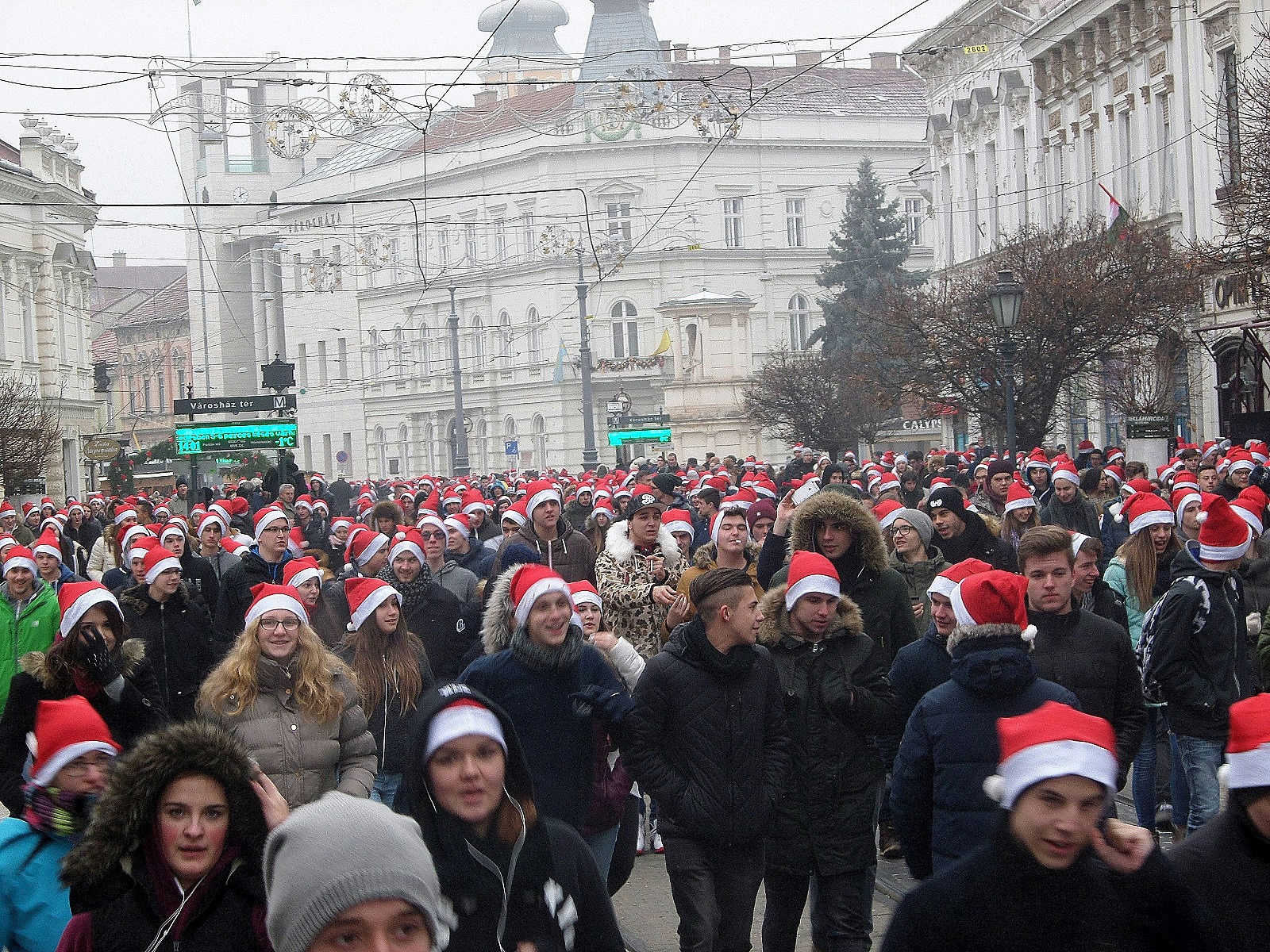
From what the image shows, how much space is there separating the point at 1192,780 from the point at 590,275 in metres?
65.5

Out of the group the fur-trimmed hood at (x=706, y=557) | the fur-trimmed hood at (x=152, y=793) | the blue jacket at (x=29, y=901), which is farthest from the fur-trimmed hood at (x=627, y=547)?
the fur-trimmed hood at (x=152, y=793)

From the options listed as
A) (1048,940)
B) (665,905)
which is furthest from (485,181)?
(1048,940)

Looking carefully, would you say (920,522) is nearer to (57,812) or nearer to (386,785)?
(386,785)

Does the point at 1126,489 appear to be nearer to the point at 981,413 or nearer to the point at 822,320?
the point at 981,413

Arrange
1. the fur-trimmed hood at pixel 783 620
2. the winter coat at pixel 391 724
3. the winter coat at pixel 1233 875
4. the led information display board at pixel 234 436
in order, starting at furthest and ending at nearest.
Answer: the led information display board at pixel 234 436 → the winter coat at pixel 391 724 → the fur-trimmed hood at pixel 783 620 → the winter coat at pixel 1233 875

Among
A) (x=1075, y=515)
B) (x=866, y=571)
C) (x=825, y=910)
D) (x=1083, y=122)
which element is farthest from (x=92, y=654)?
Answer: (x=1083, y=122)

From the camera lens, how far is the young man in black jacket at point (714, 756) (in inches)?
247

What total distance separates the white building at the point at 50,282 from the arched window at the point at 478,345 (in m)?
20.9

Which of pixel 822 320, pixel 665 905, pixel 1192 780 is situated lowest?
pixel 665 905

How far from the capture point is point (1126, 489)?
1342 centimetres

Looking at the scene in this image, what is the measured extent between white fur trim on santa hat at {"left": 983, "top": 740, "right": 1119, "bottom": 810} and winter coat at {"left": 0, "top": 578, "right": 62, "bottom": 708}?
7.94 meters

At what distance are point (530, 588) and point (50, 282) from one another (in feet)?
165

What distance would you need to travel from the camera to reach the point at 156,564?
381 inches

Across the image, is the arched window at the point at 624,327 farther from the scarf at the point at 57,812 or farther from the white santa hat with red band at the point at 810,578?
the scarf at the point at 57,812
